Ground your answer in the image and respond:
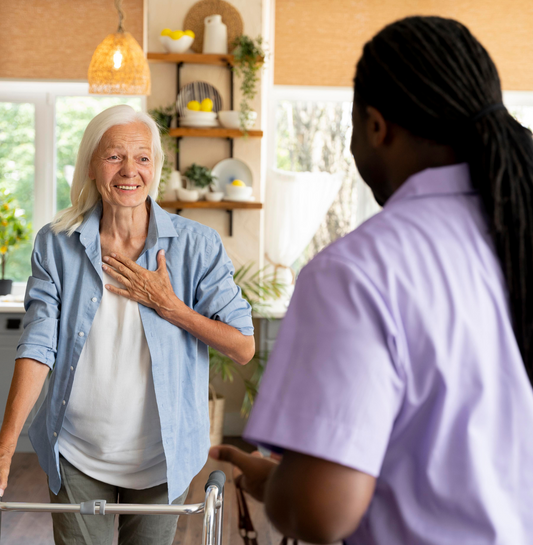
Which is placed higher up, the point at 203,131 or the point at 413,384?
the point at 203,131

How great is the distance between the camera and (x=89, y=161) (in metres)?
1.44

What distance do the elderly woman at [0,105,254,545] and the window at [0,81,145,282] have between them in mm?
2764

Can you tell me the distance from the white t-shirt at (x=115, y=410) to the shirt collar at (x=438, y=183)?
Answer: 0.89m

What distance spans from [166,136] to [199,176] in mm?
314

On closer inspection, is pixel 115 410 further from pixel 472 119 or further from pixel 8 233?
pixel 8 233

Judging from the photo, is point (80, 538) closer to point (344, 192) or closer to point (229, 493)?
point (229, 493)

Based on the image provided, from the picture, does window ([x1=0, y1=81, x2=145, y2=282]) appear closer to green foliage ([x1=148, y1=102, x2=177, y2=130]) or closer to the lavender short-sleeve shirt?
green foliage ([x1=148, y1=102, x2=177, y2=130])

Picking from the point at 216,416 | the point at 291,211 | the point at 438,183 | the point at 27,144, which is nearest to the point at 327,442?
the point at 438,183

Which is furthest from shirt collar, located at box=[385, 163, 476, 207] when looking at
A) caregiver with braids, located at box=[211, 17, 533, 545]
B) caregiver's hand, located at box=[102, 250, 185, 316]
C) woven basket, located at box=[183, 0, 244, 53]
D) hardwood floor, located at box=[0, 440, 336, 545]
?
woven basket, located at box=[183, 0, 244, 53]

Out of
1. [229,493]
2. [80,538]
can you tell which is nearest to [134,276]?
[80,538]

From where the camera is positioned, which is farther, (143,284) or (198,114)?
(198,114)

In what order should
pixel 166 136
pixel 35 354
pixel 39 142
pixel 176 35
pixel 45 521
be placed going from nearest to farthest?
pixel 35 354 → pixel 45 521 → pixel 176 35 → pixel 166 136 → pixel 39 142

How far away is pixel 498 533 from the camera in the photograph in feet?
1.72

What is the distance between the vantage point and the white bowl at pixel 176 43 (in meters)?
3.26
